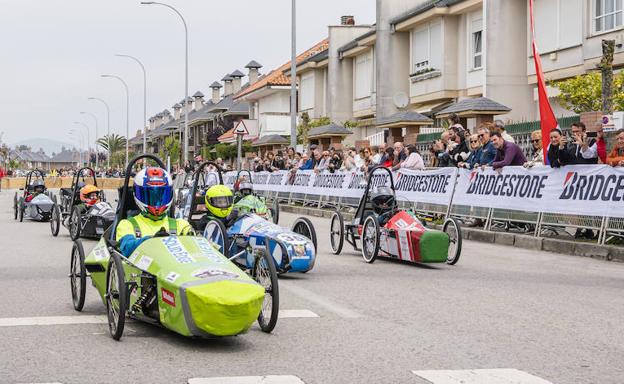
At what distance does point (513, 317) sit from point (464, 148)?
11486 mm

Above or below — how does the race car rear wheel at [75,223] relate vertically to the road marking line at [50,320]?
above

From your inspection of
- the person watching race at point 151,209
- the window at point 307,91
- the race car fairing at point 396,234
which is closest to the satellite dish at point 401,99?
the window at point 307,91

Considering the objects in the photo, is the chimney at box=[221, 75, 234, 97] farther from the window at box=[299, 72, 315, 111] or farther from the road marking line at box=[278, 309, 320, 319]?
the road marking line at box=[278, 309, 320, 319]

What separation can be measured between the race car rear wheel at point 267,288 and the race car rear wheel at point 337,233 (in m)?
6.57

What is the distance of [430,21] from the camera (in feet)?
129

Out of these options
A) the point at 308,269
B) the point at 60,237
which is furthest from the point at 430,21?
the point at 308,269

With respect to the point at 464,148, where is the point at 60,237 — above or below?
below

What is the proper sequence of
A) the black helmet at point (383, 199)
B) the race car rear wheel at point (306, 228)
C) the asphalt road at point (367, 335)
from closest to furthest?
the asphalt road at point (367, 335), the race car rear wheel at point (306, 228), the black helmet at point (383, 199)

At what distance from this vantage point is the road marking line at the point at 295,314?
872 centimetres

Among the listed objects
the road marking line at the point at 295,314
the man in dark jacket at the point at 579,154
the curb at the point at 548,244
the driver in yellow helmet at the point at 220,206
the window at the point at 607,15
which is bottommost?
the road marking line at the point at 295,314

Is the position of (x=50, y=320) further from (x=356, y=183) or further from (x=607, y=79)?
(x=356, y=183)

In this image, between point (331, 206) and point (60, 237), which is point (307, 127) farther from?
point (60, 237)

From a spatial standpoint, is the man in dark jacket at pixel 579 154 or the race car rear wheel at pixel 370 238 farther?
the man in dark jacket at pixel 579 154

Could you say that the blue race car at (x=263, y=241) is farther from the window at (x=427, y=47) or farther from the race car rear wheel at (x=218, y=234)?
the window at (x=427, y=47)
